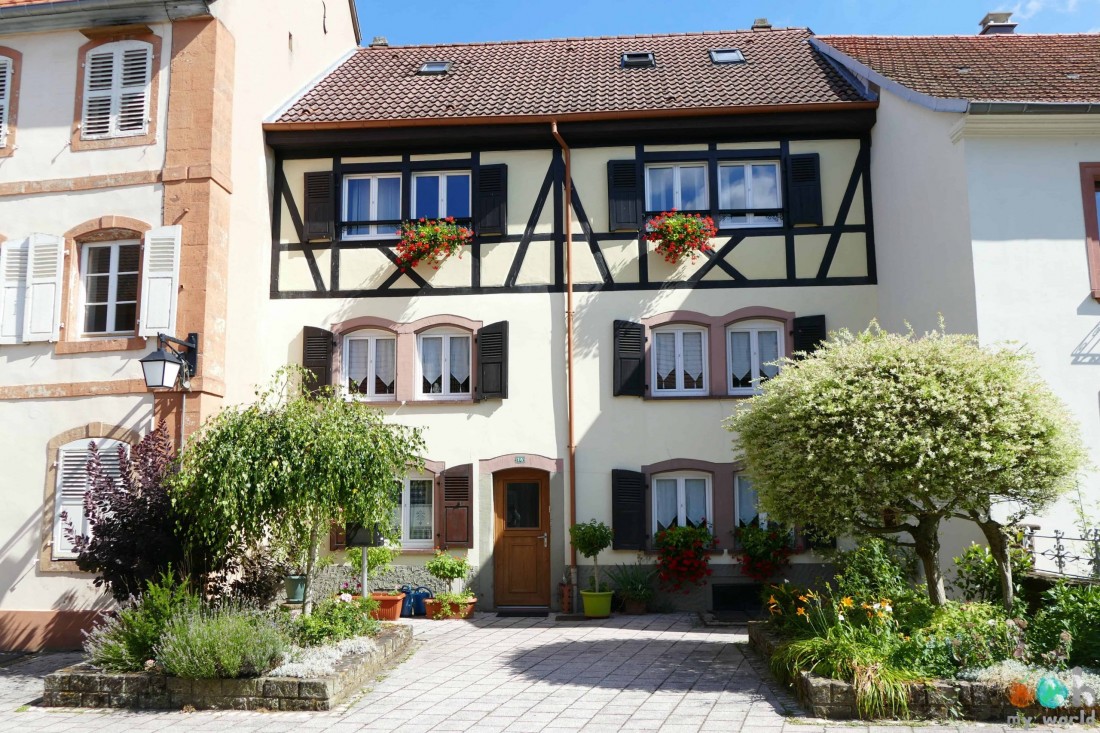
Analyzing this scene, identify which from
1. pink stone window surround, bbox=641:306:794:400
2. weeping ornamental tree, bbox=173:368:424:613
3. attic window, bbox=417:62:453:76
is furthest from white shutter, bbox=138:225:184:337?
pink stone window surround, bbox=641:306:794:400

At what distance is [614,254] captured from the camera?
13336 millimetres

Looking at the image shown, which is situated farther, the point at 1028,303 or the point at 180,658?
the point at 1028,303

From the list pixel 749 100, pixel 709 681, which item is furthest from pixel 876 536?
pixel 749 100

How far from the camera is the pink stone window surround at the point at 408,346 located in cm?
1327

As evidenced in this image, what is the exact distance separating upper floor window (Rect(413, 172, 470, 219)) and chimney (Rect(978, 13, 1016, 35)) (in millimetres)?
9498

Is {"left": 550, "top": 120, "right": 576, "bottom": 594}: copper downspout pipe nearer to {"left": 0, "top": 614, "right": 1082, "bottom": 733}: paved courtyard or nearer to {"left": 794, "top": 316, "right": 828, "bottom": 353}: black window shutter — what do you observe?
{"left": 0, "top": 614, "right": 1082, "bottom": 733}: paved courtyard

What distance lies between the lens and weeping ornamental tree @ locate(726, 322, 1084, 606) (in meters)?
7.44

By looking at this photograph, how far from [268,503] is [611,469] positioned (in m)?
5.54

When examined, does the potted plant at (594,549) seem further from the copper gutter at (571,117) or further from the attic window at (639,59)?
the attic window at (639,59)

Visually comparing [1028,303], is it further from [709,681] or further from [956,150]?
[709,681]

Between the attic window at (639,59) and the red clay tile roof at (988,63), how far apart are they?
3059 mm

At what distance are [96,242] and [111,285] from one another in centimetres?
60

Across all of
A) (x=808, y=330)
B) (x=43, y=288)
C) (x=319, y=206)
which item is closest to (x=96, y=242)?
(x=43, y=288)

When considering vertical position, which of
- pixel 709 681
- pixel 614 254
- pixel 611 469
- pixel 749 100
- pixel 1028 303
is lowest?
pixel 709 681
